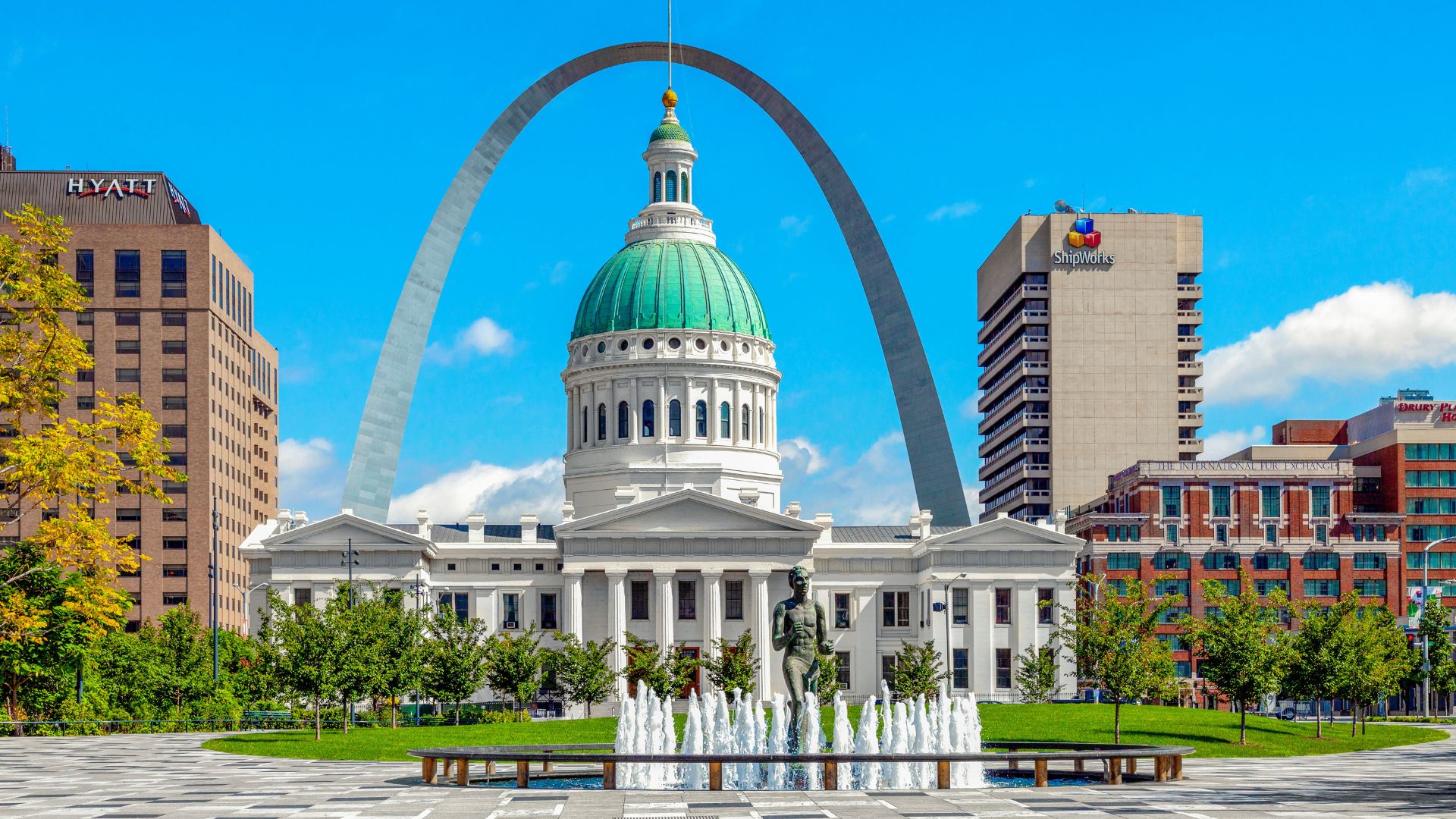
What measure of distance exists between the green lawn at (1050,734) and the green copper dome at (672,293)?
53.0 meters

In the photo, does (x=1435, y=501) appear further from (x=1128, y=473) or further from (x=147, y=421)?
(x=147, y=421)

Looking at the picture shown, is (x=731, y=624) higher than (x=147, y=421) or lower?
lower

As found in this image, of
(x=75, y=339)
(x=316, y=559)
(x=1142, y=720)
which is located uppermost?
(x=75, y=339)

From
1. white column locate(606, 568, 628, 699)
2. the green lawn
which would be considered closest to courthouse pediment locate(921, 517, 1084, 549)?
white column locate(606, 568, 628, 699)

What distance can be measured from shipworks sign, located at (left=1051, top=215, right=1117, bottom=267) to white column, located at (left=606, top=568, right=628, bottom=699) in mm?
67358

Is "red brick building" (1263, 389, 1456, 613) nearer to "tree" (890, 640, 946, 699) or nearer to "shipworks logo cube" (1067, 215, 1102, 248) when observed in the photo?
"shipworks logo cube" (1067, 215, 1102, 248)

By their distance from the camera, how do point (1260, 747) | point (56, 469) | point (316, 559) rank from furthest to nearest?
point (316, 559) < point (1260, 747) < point (56, 469)

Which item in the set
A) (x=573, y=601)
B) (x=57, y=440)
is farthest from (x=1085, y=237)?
(x=57, y=440)

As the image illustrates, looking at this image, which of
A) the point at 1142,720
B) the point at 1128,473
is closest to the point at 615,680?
the point at 1142,720

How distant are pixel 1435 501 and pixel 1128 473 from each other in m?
23.7

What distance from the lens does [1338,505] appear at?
141 metres

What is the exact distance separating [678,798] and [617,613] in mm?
79878

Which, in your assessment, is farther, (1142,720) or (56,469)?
(1142,720)

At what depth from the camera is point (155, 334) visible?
165375mm
